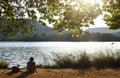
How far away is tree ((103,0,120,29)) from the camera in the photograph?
21.6m

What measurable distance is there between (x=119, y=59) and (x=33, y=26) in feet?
23.8

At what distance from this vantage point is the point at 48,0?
14953mm

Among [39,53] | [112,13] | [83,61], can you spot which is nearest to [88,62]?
[83,61]

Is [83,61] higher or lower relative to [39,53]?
higher

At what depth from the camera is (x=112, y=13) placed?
24.7 meters

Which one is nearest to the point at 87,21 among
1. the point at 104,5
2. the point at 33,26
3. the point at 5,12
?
the point at 33,26

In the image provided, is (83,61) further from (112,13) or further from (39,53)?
(39,53)

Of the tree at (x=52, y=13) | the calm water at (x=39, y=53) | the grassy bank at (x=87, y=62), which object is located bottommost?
the calm water at (x=39, y=53)

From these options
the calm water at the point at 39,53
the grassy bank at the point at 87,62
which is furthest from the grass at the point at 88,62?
the calm water at the point at 39,53

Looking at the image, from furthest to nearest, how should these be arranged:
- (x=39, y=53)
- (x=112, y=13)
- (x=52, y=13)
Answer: (x=39, y=53) < (x=112, y=13) < (x=52, y=13)

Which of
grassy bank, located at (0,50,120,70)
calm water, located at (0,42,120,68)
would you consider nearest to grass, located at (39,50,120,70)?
grassy bank, located at (0,50,120,70)

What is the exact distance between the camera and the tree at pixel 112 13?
850 inches

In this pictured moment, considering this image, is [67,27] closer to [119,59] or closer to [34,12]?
[34,12]

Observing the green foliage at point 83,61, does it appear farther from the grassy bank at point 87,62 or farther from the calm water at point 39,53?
the calm water at point 39,53
